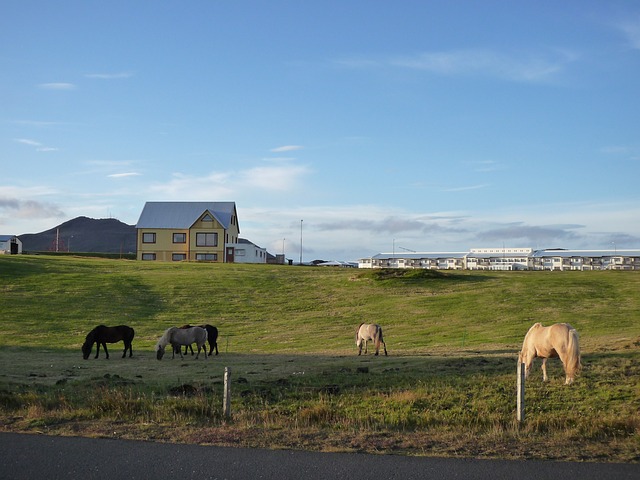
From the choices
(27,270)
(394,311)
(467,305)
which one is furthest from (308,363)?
(27,270)

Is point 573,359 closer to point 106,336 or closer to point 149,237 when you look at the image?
point 106,336

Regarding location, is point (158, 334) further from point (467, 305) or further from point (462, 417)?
point (462, 417)

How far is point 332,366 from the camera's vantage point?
26188mm

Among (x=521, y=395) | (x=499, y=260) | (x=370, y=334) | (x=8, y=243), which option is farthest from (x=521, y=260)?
(x=521, y=395)

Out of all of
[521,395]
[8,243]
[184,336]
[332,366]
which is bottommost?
[332,366]

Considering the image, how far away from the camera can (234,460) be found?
488 inches

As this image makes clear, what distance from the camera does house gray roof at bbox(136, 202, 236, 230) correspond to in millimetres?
102188

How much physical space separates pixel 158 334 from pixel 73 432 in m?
Result: 29.0

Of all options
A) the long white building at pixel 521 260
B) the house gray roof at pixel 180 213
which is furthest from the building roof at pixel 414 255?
the house gray roof at pixel 180 213

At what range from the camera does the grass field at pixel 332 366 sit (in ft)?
47.4

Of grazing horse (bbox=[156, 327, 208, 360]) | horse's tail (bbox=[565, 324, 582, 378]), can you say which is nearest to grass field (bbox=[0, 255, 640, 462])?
horse's tail (bbox=[565, 324, 582, 378])

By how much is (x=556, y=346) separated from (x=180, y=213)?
8756 centimetres

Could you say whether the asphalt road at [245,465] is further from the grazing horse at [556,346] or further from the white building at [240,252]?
the white building at [240,252]

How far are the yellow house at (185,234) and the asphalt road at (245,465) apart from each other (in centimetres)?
8850
